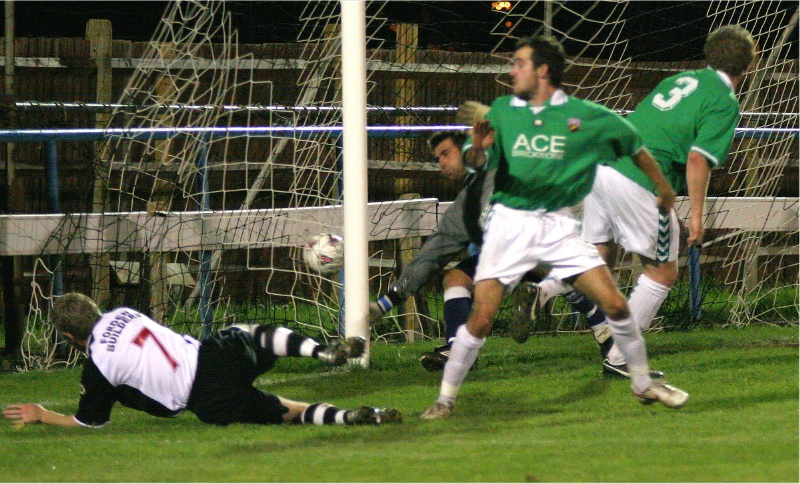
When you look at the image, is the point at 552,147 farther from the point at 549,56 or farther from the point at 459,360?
the point at 459,360

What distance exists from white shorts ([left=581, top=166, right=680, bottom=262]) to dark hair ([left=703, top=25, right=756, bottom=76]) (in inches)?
31.0

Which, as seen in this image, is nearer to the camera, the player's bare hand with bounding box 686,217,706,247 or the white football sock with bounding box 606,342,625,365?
the player's bare hand with bounding box 686,217,706,247

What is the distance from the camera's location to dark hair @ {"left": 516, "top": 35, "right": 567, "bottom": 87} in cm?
531

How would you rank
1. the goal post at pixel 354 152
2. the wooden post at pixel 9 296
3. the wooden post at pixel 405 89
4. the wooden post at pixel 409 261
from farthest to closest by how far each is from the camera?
the wooden post at pixel 405 89 < the wooden post at pixel 409 261 < the wooden post at pixel 9 296 < the goal post at pixel 354 152

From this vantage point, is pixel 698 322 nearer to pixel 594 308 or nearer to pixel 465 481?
pixel 594 308

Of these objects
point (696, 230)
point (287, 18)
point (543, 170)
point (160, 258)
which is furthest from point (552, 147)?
Answer: point (287, 18)

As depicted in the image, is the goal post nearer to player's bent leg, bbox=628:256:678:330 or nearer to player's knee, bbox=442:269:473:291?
player's knee, bbox=442:269:473:291

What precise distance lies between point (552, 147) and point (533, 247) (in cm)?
Result: 46

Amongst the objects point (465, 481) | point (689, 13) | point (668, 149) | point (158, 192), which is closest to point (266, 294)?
point (158, 192)

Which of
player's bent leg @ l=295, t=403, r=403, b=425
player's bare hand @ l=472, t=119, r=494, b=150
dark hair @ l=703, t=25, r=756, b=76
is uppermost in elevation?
dark hair @ l=703, t=25, r=756, b=76

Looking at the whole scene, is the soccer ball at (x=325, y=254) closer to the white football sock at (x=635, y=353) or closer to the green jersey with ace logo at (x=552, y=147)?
the green jersey with ace logo at (x=552, y=147)

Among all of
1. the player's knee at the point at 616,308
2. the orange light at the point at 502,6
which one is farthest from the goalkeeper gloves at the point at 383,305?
the orange light at the point at 502,6

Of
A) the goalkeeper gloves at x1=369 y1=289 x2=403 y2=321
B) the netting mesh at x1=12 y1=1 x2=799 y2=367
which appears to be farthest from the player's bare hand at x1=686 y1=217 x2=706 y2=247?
the netting mesh at x1=12 y1=1 x2=799 y2=367

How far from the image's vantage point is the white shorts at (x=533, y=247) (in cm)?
532
